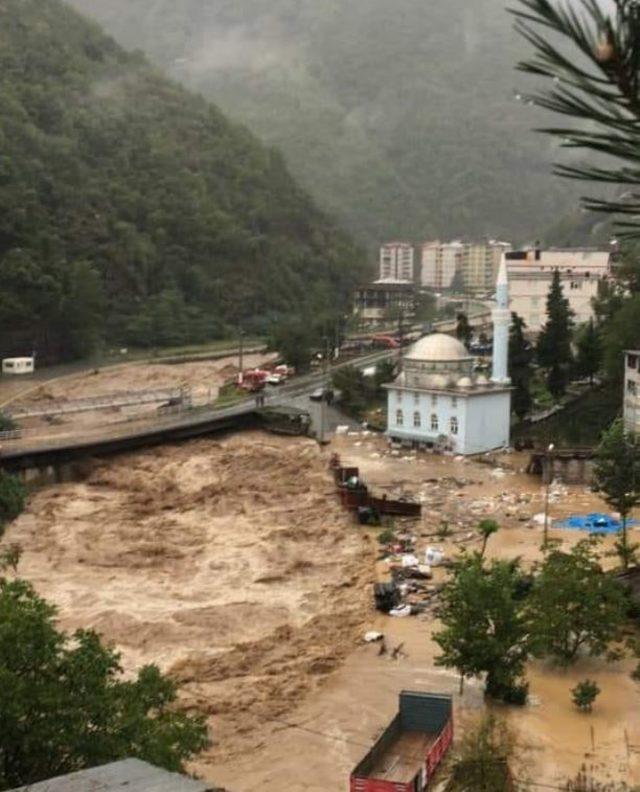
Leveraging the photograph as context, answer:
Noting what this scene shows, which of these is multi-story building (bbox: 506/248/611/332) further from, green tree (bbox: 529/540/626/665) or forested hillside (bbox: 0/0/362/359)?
green tree (bbox: 529/540/626/665)

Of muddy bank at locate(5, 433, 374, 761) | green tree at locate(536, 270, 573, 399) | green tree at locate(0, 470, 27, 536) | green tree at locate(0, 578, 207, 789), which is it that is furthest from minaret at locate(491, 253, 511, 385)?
green tree at locate(0, 578, 207, 789)

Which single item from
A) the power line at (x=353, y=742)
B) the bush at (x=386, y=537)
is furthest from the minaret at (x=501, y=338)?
the power line at (x=353, y=742)

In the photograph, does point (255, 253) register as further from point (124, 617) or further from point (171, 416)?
point (124, 617)

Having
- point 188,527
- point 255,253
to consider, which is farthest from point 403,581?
point 255,253

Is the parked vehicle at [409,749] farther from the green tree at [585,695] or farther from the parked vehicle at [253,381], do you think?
the parked vehicle at [253,381]

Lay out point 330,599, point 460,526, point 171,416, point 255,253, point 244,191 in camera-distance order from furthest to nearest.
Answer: point 244,191, point 255,253, point 171,416, point 460,526, point 330,599

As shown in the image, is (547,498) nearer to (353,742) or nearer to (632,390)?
(632,390)
